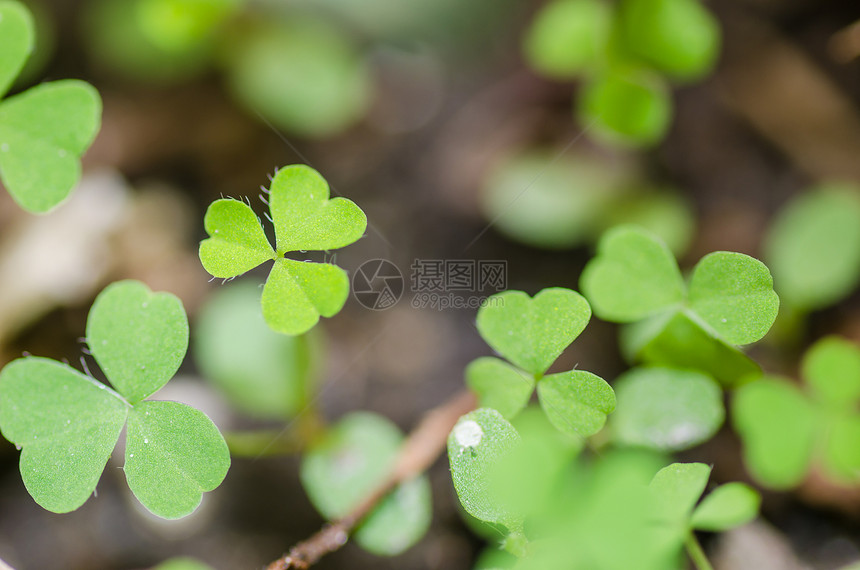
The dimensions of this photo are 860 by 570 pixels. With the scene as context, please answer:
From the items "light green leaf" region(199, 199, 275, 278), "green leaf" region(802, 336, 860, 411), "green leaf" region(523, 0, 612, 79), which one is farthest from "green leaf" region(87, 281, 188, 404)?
"green leaf" region(523, 0, 612, 79)

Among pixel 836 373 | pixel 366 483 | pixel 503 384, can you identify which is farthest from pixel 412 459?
pixel 836 373

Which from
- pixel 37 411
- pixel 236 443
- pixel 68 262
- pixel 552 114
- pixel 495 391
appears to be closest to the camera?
pixel 37 411

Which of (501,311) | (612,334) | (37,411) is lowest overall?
(612,334)

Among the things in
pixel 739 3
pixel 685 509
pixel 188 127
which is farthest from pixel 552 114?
pixel 685 509

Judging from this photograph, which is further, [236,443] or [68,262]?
[68,262]

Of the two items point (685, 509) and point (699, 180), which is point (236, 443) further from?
point (699, 180)

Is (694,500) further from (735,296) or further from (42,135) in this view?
(42,135)

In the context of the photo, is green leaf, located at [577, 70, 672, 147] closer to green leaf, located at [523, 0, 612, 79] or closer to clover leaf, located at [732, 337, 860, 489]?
green leaf, located at [523, 0, 612, 79]
